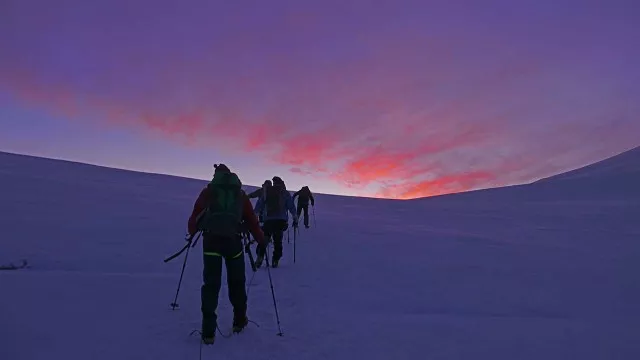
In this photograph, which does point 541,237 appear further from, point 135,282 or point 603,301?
point 135,282

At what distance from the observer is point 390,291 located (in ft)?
28.4

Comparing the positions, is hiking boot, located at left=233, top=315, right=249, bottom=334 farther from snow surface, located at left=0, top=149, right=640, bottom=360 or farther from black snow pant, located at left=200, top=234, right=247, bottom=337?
black snow pant, located at left=200, top=234, right=247, bottom=337

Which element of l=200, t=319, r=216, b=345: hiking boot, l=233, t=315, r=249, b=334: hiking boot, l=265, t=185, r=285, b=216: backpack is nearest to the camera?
l=200, t=319, r=216, b=345: hiking boot

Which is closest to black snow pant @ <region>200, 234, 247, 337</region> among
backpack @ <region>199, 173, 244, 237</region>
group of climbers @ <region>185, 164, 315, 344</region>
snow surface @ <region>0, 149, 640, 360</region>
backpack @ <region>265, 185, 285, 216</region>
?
group of climbers @ <region>185, 164, 315, 344</region>

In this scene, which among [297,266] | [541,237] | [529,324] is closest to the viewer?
[529,324]

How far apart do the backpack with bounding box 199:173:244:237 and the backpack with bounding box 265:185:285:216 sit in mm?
4462

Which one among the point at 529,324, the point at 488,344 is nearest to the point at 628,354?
the point at 529,324

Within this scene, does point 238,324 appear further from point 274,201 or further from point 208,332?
point 274,201

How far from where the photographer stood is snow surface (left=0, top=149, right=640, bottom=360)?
562 centimetres

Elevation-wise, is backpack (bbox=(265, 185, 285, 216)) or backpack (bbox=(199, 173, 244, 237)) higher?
backpack (bbox=(265, 185, 285, 216))

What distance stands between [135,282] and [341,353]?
4.25 meters

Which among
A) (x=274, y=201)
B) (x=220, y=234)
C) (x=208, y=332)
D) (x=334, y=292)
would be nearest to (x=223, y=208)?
(x=220, y=234)

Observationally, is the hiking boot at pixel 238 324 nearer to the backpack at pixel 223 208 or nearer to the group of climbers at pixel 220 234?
the group of climbers at pixel 220 234

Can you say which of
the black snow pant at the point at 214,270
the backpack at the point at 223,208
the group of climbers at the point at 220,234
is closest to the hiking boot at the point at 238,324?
the group of climbers at the point at 220,234
